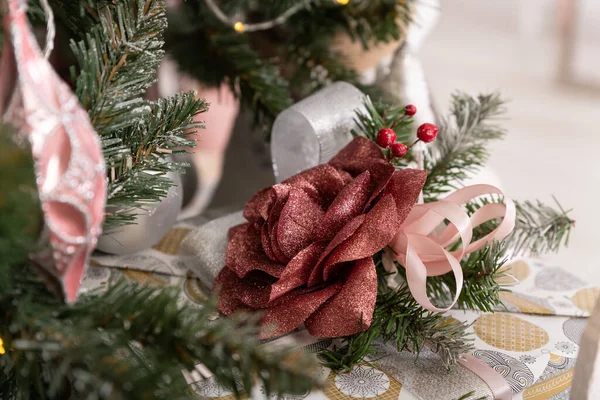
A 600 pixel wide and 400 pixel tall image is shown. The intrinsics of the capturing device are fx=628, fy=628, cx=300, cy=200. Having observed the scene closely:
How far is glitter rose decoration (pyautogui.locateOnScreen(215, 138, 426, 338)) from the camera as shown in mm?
359

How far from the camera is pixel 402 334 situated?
37 centimetres

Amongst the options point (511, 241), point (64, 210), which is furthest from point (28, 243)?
point (511, 241)

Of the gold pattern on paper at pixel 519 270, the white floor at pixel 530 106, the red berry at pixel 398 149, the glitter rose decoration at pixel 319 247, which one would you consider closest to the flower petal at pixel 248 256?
the glitter rose decoration at pixel 319 247

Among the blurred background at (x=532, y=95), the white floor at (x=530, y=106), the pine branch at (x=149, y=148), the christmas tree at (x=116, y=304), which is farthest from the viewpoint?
the white floor at (x=530, y=106)

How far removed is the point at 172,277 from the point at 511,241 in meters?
0.26

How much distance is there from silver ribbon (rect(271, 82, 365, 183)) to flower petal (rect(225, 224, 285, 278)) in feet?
0.33

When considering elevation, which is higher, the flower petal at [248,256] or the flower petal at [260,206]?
the flower petal at [260,206]

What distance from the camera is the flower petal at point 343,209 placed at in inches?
14.6

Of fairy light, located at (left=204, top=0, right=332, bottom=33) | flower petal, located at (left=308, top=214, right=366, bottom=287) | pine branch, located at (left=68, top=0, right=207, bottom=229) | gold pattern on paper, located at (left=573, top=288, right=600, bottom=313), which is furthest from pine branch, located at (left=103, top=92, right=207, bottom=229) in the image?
gold pattern on paper, located at (left=573, top=288, right=600, bottom=313)

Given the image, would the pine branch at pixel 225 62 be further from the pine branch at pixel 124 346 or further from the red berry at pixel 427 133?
the pine branch at pixel 124 346

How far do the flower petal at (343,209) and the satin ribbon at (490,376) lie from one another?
111mm

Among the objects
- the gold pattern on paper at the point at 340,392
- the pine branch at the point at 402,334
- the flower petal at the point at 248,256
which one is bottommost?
the gold pattern on paper at the point at 340,392

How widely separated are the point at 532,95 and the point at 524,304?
1292mm

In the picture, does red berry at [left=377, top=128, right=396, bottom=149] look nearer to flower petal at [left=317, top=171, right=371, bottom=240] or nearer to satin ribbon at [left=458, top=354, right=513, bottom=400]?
flower petal at [left=317, top=171, right=371, bottom=240]
